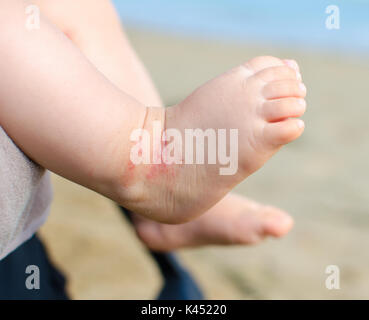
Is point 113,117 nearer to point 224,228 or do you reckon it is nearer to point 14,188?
point 14,188

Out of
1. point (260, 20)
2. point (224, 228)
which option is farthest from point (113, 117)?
point (260, 20)

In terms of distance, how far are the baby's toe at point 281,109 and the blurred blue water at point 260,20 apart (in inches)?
194

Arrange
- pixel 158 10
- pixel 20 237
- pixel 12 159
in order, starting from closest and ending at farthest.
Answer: pixel 12 159, pixel 20 237, pixel 158 10

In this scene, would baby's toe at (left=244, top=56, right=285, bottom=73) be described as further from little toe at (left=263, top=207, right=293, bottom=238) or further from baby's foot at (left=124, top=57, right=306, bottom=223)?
little toe at (left=263, top=207, right=293, bottom=238)

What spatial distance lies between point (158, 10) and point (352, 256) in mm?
7017

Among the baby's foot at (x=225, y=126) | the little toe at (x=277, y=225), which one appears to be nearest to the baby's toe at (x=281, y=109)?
the baby's foot at (x=225, y=126)

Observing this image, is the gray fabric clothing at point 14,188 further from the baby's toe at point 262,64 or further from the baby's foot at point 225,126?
the baby's toe at point 262,64

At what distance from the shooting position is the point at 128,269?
5.34ft

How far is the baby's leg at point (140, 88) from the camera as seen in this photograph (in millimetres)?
939

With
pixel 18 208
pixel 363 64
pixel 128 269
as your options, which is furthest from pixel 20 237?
pixel 363 64

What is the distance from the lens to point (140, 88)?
3.40 feet

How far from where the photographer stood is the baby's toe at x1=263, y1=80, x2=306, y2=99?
740mm

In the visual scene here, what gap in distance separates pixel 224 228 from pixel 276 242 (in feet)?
2.40

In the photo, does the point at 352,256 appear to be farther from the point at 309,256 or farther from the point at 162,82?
the point at 162,82
